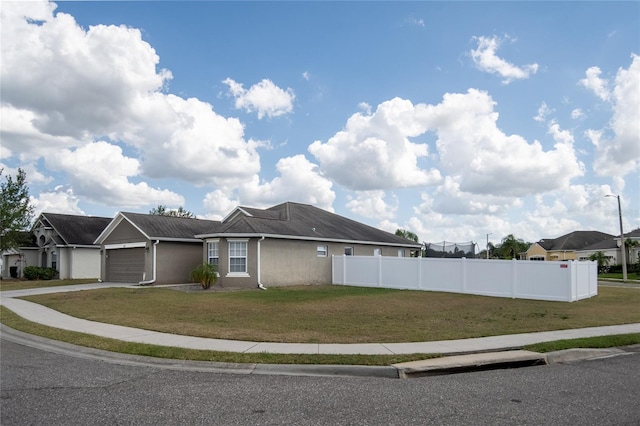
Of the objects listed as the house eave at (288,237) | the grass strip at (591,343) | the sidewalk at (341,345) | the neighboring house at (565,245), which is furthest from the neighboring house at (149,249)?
the neighboring house at (565,245)

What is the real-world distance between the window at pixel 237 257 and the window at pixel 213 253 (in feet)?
2.73

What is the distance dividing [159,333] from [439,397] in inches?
279

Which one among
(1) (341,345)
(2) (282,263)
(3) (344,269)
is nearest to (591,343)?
(1) (341,345)

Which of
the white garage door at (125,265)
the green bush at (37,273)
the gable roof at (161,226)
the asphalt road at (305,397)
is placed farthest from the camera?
the green bush at (37,273)

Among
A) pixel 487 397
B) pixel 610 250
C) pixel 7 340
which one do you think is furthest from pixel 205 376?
pixel 610 250

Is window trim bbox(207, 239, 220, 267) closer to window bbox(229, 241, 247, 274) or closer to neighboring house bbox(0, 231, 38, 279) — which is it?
window bbox(229, 241, 247, 274)

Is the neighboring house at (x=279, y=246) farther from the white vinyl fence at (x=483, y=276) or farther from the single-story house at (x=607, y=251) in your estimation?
the single-story house at (x=607, y=251)

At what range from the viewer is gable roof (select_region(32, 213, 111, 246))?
118 ft

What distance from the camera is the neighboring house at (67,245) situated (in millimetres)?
35562

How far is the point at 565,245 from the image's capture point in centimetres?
7056

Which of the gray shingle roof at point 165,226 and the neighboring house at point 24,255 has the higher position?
the gray shingle roof at point 165,226

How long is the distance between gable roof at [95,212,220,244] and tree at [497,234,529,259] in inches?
2547

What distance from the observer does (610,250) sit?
62906 mm

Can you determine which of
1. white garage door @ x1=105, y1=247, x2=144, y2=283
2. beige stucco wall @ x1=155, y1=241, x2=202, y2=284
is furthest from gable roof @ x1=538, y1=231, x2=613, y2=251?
white garage door @ x1=105, y1=247, x2=144, y2=283
